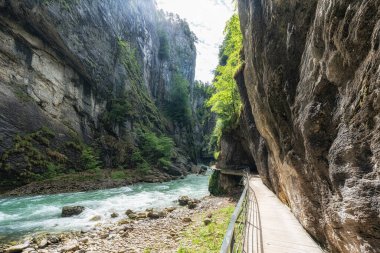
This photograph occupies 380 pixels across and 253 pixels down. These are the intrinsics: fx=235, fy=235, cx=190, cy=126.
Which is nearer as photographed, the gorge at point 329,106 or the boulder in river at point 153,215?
the gorge at point 329,106

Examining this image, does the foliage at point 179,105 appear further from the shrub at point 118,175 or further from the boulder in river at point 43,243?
the boulder in river at point 43,243

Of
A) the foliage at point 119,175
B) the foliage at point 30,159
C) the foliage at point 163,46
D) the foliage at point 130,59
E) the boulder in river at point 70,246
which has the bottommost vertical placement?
the boulder in river at point 70,246

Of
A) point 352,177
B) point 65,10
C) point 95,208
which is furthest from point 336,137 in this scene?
point 65,10

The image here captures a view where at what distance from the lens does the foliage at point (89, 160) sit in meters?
29.1

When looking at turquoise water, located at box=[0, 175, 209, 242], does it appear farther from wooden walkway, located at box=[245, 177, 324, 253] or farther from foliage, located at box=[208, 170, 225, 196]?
wooden walkway, located at box=[245, 177, 324, 253]

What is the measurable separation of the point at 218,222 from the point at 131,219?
5845 millimetres

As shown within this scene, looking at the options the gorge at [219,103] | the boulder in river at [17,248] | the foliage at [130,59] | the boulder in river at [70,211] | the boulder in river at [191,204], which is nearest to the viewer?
the gorge at [219,103]

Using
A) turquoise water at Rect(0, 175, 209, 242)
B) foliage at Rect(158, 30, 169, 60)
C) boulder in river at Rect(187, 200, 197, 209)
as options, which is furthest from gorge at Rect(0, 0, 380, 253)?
boulder in river at Rect(187, 200, 197, 209)

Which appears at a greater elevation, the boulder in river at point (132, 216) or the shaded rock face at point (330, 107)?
the shaded rock face at point (330, 107)

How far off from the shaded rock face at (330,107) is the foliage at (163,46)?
210 feet

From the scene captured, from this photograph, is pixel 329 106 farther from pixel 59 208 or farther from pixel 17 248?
pixel 59 208

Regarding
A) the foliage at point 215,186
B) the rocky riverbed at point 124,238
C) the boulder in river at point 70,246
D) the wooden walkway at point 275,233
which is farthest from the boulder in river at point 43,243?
the foliage at point 215,186

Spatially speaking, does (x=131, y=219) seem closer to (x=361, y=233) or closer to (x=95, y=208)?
(x=95, y=208)

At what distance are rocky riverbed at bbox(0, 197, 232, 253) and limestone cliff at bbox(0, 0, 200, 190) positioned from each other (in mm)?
13754
